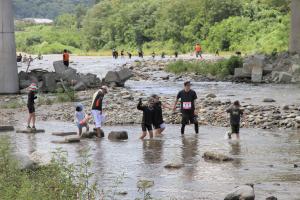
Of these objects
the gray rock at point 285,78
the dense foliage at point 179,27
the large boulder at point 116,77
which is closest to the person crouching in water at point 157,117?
the large boulder at point 116,77

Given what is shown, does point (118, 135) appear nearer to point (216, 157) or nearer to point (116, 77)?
point (216, 157)

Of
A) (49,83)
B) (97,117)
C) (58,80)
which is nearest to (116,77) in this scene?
(58,80)

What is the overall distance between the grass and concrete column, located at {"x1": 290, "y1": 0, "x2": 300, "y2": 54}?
444 cm

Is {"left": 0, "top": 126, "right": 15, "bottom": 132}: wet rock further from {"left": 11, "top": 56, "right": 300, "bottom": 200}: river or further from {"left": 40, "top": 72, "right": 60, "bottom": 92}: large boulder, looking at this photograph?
{"left": 40, "top": 72, "right": 60, "bottom": 92}: large boulder

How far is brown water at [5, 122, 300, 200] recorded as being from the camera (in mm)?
13992

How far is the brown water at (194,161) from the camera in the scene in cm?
1399

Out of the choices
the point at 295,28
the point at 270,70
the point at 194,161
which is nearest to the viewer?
the point at 194,161

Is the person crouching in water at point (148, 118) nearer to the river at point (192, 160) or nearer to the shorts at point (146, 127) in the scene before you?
the shorts at point (146, 127)

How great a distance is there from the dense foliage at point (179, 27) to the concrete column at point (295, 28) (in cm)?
2007

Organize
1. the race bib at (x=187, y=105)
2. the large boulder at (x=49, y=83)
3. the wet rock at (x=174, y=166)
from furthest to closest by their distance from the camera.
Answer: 1. the large boulder at (x=49, y=83)
2. the race bib at (x=187, y=105)
3. the wet rock at (x=174, y=166)

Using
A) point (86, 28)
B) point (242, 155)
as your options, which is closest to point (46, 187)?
point (242, 155)

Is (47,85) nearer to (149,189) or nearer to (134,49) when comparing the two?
(149,189)

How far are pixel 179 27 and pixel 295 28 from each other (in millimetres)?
61734

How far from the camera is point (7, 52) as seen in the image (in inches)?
1489
